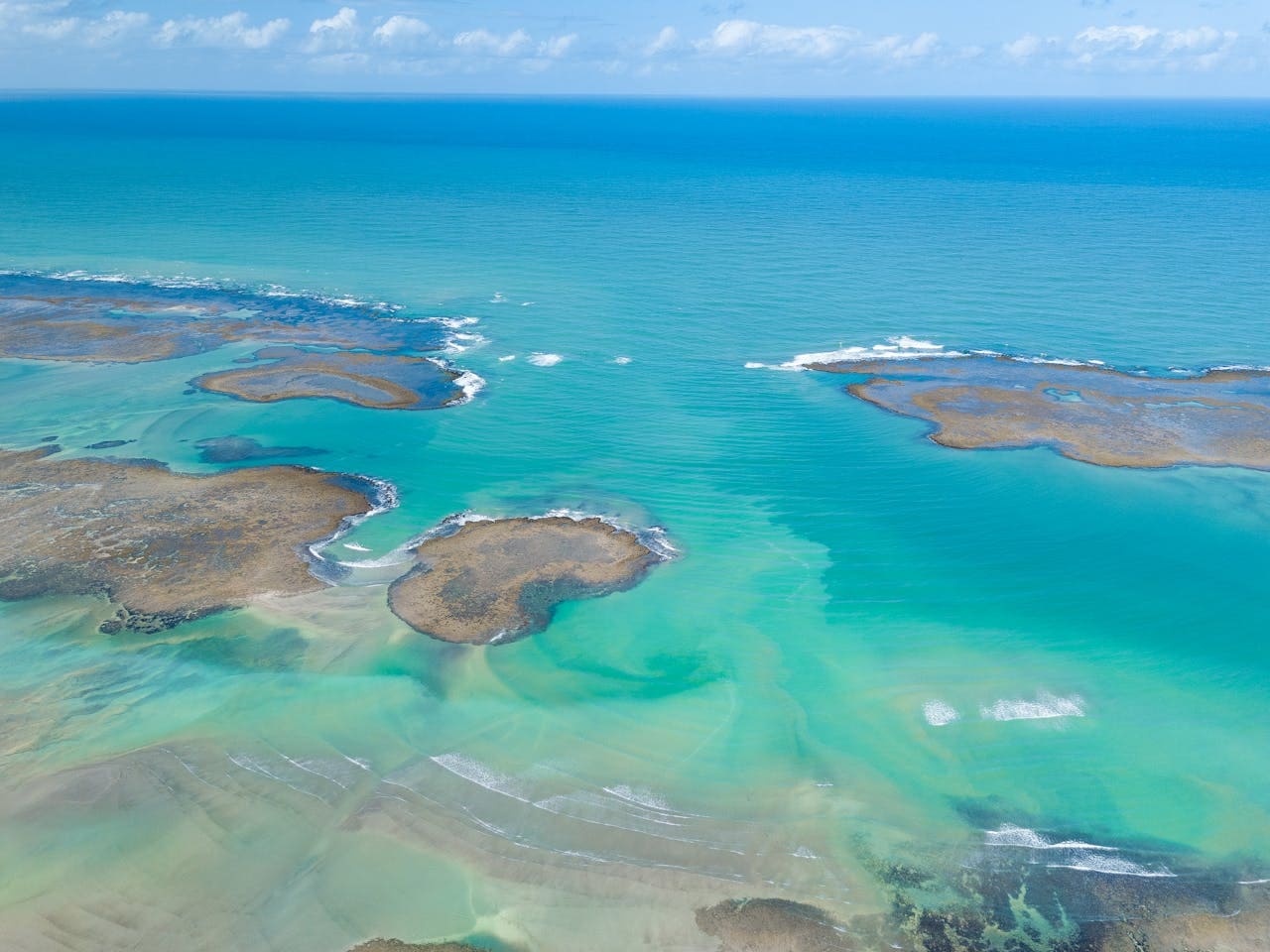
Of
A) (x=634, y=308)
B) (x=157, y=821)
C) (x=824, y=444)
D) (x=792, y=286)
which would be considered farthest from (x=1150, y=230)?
(x=157, y=821)

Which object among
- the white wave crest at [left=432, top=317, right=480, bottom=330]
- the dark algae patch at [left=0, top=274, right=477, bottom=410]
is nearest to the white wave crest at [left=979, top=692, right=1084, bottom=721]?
the dark algae patch at [left=0, top=274, right=477, bottom=410]

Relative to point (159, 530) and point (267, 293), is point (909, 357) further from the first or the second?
point (267, 293)

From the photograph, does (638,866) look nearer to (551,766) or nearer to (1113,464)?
(551,766)

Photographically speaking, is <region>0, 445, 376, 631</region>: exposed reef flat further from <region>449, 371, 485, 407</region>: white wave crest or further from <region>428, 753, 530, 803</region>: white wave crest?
<region>449, 371, 485, 407</region>: white wave crest

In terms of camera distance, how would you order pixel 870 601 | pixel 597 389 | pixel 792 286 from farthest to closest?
1. pixel 792 286
2. pixel 597 389
3. pixel 870 601

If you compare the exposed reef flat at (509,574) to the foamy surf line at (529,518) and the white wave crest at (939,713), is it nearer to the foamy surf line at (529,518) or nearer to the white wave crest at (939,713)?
the foamy surf line at (529,518)

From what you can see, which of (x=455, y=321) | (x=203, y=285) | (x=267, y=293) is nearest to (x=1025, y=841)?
(x=455, y=321)
